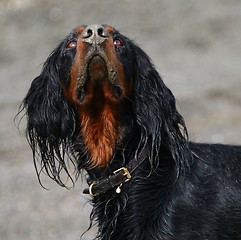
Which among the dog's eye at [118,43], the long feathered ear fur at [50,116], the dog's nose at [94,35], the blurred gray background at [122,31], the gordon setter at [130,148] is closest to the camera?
the dog's nose at [94,35]

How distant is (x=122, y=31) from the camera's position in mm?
16750

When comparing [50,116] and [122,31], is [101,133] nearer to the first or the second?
[50,116]

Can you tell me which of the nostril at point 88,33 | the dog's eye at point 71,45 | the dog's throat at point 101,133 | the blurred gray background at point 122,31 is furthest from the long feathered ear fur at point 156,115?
the blurred gray background at point 122,31

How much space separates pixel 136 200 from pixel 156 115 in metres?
0.59

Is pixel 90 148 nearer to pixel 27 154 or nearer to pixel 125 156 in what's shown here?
pixel 125 156

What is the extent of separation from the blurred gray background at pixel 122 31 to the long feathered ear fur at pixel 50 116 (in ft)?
7.63

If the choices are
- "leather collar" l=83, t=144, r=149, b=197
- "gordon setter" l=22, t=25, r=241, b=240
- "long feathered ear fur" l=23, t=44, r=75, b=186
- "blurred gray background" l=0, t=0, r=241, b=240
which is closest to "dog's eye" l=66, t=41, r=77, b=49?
"gordon setter" l=22, t=25, r=241, b=240

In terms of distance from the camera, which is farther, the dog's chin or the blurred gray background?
the blurred gray background

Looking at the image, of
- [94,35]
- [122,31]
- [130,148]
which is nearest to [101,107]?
[130,148]

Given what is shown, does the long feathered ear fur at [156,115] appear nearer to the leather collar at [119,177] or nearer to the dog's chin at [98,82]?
the leather collar at [119,177]

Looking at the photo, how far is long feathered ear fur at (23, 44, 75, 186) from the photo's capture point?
6.09m

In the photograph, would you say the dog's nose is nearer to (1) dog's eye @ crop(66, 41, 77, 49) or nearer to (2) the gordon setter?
(2) the gordon setter

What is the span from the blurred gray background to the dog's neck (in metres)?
2.46

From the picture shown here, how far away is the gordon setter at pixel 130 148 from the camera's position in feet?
18.9
